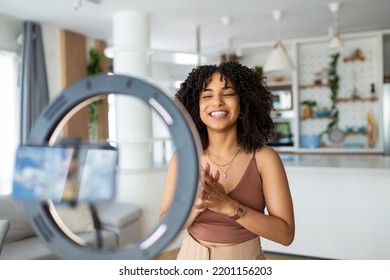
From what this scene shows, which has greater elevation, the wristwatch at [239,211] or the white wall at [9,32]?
the white wall at [9,32]

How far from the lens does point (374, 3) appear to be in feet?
6.98

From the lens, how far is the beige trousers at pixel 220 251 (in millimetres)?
490

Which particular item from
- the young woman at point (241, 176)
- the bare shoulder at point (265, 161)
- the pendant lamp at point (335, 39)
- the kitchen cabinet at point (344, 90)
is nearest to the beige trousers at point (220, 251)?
the young woman at point (241, 176)

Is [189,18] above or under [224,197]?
above

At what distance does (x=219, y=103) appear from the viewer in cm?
34

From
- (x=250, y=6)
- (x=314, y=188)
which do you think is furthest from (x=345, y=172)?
(x=250, y=6)

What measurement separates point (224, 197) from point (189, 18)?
74.2 inches

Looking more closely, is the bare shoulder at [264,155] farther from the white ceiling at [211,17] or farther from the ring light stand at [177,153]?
the white ceiling at [211,17]

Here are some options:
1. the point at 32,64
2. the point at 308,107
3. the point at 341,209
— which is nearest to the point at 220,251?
the point at 32,64

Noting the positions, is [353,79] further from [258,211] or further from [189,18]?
[258,211]

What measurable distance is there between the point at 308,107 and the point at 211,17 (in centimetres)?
121

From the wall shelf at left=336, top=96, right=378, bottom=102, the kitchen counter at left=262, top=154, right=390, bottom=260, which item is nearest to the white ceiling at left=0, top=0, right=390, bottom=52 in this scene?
the wall shelf at left=336, top=96, right=378, bottom=102

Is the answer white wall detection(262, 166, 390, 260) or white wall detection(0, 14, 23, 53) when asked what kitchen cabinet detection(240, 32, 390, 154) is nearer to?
white wall detection(262, 166, 390, 260)

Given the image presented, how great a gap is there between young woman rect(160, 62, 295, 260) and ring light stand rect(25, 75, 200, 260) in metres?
0.19
